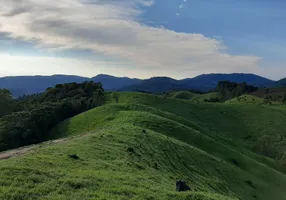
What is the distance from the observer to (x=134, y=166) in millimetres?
27328

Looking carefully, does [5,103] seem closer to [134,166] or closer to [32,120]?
[32,120]

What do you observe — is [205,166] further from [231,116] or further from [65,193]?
[231,116]

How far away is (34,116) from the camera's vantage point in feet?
222

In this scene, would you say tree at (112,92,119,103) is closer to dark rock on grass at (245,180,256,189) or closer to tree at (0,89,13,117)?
tree at (0,89,13,117)

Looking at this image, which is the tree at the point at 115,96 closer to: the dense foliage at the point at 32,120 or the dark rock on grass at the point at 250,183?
the dense foliage at the point at 32,120

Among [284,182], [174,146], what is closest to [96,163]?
[174,146]

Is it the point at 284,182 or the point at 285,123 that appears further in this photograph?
the point at 285,123

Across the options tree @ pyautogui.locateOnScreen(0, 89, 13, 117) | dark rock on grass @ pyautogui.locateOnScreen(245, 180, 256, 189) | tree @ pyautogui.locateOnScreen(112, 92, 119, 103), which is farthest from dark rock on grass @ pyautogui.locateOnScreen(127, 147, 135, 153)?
tree @ pyautogui.locateOnScreen(112, 92, 119, 103)

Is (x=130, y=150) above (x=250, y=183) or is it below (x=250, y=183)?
above

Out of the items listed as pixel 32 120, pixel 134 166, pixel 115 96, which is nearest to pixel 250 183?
pixel 134 166

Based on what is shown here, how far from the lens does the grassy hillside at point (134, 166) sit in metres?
17.4

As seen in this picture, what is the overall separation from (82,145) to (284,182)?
35.4 meters

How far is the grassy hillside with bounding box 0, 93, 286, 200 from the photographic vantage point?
17359 mm

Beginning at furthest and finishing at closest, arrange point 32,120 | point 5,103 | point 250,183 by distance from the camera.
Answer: point 5,103 < point 32,120 < point 250,183
